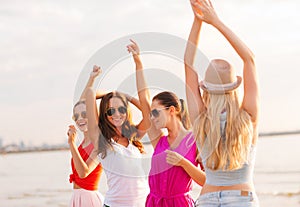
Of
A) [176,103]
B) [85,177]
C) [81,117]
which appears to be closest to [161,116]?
[176,103]

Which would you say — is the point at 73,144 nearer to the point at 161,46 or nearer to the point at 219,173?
the point at 161,46

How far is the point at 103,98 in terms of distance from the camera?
5.25 meters

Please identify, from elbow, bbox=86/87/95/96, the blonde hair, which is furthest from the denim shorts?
elbow, bbox=86/87/95/96

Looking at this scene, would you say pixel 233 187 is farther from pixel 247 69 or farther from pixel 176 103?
pixel 176 103

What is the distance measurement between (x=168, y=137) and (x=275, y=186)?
9615mm

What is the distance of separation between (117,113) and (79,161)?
0.51 meters

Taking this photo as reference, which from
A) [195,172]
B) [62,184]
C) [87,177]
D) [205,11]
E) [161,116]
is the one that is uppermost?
[205,11]

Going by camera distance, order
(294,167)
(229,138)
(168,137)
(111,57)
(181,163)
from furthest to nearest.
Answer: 1. (294,167)
2. (111,57)
3. (168,137)
4. (181,163)
5. (229,138)

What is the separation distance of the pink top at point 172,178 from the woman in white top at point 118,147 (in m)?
0.45

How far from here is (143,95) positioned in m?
5.06

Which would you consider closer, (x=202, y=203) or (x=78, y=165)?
(x=202, y=203)

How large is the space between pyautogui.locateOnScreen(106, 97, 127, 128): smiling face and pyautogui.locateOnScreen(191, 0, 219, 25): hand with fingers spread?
52.0 inches

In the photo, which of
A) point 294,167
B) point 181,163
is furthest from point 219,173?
point 294,167

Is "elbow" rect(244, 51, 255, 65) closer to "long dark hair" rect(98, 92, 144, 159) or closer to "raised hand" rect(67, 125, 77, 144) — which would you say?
"long dark hair" rect(98, 92, 144, 159)
